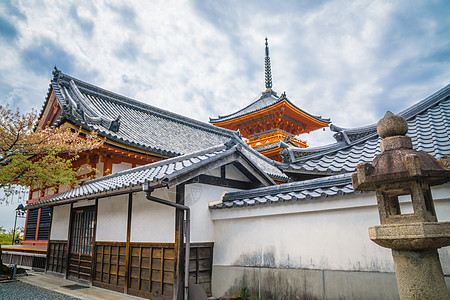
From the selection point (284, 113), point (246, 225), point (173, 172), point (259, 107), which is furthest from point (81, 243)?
point (259, 107)

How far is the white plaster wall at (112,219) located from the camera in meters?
8.39

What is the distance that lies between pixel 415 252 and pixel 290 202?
3.17 m

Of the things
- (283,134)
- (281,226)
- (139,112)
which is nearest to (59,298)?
(281,226)

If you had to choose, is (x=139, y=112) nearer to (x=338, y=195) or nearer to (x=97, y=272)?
(x=97, y=272)

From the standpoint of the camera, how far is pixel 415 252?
11.3ft

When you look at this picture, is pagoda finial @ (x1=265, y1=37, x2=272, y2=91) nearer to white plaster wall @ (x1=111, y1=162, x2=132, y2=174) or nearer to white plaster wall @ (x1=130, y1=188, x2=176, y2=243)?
white plaster wall @ (x1=111, y1=162, x2=132, y2=174)

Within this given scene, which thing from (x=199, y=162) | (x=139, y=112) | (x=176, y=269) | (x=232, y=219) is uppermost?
(x=139, y=112)

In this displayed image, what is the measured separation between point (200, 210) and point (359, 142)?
4.06 meters

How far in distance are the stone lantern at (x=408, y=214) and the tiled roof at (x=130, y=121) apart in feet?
30.3

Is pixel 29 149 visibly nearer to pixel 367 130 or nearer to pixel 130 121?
pixel 130 121

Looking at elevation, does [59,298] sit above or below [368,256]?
below

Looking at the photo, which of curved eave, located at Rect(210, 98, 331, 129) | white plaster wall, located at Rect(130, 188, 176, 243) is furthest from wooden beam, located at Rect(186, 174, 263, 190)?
curved eave, located at Rect(210, 98, 331, 129)

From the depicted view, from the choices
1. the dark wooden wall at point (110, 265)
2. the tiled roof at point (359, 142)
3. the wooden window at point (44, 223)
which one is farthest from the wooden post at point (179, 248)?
the wooden window at point (44, 223)

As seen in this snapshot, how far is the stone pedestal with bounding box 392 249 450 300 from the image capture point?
329cm
